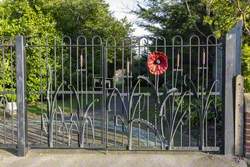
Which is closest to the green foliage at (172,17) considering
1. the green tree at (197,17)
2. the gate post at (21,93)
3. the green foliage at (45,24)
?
the green tree at (197,17)

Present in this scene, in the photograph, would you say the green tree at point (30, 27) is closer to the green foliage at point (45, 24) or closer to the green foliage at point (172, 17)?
the green foliage at point (45, 24)

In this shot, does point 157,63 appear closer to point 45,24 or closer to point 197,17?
point 197,17

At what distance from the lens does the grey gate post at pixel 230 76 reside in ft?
20.0

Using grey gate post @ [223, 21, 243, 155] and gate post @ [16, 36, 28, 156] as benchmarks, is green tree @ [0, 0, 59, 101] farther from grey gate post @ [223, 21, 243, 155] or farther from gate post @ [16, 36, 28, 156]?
grey gate post @ [223, 21, 243, 155]

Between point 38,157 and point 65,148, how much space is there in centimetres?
43

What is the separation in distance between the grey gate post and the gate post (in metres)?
2.87

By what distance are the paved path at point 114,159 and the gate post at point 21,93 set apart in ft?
0.69

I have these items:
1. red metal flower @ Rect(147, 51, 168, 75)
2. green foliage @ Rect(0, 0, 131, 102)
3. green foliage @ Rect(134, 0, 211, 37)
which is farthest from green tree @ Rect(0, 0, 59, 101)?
red metal flower @ Rect(147, 51, 168, 75)

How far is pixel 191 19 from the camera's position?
13.6 meters

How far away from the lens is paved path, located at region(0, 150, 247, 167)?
6016 millimetres

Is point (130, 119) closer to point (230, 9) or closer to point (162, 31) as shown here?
point (230, 9)

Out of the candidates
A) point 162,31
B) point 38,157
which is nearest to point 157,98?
point 38,157

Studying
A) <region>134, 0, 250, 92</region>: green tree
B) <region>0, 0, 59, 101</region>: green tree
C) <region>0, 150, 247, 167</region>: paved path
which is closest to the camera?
<region>0, 150, 247, 167</region>: paved path

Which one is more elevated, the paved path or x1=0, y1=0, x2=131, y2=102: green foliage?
x1=0, y1=0, x2=131, y2=102: green foliage
